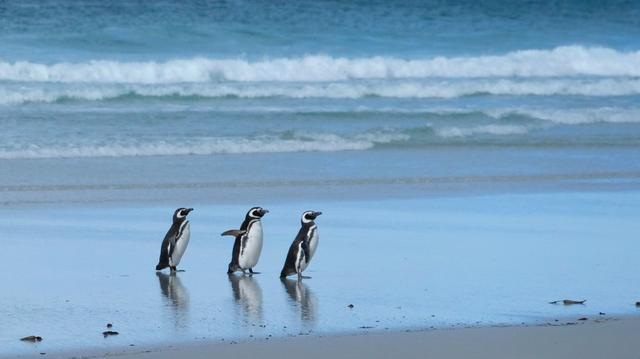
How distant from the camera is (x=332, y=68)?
88.1ft

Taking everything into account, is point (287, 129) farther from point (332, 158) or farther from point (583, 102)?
point (583, 102)

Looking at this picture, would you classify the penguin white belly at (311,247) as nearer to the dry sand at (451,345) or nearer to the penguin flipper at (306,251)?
the penguin flipper at (306,251)

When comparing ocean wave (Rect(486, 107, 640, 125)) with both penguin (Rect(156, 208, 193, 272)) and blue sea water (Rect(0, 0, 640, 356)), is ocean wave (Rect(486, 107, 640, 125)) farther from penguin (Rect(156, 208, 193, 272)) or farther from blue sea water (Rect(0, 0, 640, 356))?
penguin (Rect(156, 208, 193, 272))

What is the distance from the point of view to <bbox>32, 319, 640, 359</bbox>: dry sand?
19.3 ft

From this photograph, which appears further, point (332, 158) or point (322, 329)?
point (332, 158)

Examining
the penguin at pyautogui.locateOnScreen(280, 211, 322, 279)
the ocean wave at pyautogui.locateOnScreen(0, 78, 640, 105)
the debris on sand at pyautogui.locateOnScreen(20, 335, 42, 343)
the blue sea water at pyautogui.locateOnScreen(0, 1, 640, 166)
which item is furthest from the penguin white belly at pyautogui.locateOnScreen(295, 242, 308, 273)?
the ocean wave at pyautogui.locateOnScreen(0, 78, 640, 105)

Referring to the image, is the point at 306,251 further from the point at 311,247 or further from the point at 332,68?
the point at 332,68

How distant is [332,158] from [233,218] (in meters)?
4.69

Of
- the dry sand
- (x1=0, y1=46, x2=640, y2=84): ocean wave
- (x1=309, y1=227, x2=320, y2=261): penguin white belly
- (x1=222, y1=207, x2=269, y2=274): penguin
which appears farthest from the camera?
(x1=0, y1=46, x2=640, y2=84): ocean wave

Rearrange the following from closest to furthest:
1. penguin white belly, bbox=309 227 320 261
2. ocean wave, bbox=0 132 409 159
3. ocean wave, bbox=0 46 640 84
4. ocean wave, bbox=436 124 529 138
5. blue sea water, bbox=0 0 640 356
→ blue sea water, bbox=0 0 640 356 < penguin white belly, bbox=309 227 320 261 < ocean wave, bbox=0 132 409 159 < ocean wave, bbox=436 124 529 138 < ocean wave, bbox=0 46 640 84

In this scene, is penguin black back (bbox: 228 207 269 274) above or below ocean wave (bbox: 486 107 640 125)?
below

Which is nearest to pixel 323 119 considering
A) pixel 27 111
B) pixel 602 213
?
pixel 27 111

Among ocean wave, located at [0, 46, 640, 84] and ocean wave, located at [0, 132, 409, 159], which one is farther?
ocean wave, located at [0, 46, 640, 84]

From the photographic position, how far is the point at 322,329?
645 centimetres
